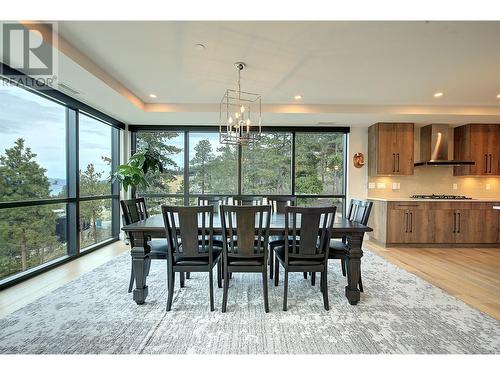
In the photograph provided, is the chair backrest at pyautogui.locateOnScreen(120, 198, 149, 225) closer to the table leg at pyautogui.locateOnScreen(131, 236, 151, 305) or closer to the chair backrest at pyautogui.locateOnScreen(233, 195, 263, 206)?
the table leg at pyautogui.locateOnScreen(131, 236, 151, 305)

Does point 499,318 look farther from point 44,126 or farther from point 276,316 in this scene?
point 44,126

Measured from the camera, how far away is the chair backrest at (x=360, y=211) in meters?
2.73

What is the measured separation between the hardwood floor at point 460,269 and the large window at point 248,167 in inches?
63.5

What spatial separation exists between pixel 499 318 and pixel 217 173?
4548 mm

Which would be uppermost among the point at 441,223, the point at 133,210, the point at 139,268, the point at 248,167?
the point at 248,167

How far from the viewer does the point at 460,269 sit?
Answer: 3443 mm

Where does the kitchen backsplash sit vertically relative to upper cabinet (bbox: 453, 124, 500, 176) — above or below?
below

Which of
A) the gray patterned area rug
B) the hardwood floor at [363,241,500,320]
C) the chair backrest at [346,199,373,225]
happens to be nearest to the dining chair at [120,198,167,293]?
the gray patterned area rug

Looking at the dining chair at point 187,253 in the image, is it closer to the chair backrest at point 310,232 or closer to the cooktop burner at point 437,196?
the chair backrest at point 310,232

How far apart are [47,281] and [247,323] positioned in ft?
8.37

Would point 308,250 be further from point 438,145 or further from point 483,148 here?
point 483,148

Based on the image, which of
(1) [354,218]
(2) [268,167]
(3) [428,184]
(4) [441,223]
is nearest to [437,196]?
(3) [428,184]

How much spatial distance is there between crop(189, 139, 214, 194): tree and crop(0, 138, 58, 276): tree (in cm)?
253

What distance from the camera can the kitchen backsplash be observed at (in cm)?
518
